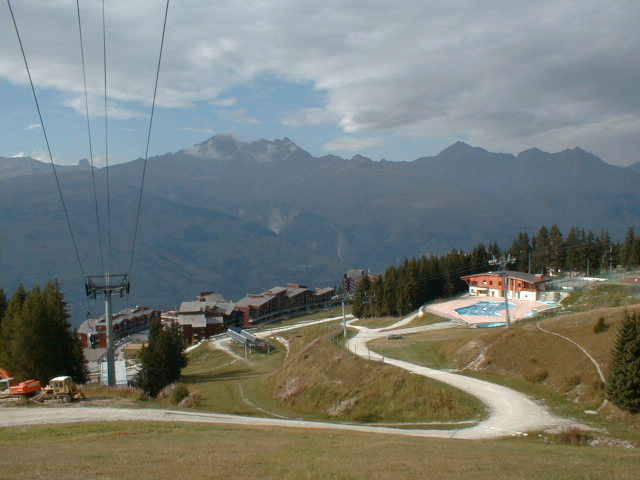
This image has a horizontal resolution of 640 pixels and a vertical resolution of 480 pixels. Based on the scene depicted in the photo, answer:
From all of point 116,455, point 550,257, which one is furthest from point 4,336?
point 550,257

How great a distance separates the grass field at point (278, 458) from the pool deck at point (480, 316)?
4068 cm

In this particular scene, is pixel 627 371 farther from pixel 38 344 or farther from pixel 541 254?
pixel 541 254

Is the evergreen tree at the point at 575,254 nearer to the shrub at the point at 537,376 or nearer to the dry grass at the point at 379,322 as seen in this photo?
the dry grass at the point at 379,322

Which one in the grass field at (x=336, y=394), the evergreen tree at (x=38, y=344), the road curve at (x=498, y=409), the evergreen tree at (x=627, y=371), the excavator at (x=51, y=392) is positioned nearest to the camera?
the road curve at (x=498, y=409)

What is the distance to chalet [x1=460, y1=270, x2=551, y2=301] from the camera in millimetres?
71688

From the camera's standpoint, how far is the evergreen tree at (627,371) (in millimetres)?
23906

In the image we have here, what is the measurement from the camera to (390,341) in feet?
174

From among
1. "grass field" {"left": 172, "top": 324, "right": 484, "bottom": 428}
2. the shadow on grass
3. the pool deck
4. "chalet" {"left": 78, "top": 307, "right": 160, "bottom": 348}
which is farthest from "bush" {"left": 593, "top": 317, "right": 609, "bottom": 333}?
"chalet" {"left": 78, "top": 307, "right": 160, "bottom": 348}

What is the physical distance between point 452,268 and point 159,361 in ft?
185

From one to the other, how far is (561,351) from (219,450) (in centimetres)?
2496

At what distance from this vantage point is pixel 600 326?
33.3 meters

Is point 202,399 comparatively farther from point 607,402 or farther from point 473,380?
point 607,402

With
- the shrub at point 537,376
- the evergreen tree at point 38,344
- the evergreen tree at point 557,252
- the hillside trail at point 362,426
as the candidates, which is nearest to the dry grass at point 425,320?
the shrub at point 537,376

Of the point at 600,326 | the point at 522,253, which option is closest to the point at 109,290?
the point at 600,326
